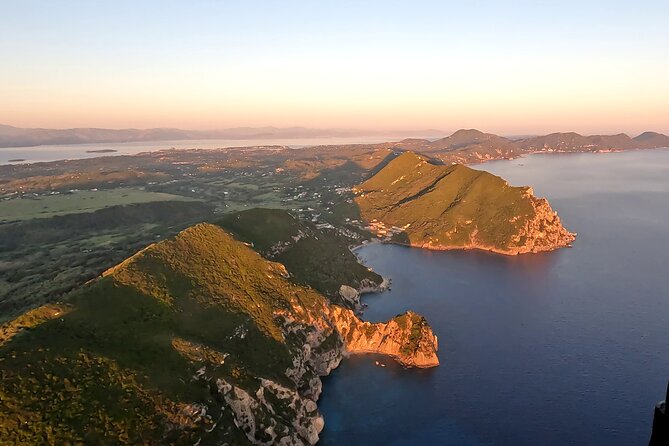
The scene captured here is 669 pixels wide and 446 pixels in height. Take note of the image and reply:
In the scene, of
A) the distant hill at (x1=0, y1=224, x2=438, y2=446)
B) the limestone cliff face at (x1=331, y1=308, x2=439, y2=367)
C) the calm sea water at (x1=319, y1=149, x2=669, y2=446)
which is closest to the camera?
the distant hill at (x1=0, y1=224, x2=438, y2=446)

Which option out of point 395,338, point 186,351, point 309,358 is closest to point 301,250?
point 395,338

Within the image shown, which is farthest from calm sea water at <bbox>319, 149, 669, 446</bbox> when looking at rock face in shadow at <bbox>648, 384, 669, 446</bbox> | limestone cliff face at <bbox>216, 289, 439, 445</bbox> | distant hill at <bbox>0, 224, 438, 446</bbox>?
rock face in shadow at <bbox>648, 384, 669, 446</bbox>

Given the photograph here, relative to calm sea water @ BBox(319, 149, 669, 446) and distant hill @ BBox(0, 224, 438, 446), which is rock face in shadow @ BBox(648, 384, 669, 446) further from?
calm sea water @ BBox(319, 149, 669, 446)

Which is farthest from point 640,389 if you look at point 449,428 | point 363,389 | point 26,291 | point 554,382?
point 26,291

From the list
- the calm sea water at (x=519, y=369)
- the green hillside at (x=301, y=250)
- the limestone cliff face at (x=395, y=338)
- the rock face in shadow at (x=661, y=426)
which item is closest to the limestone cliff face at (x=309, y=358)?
the limestone cliff face at (x=395, y=338)

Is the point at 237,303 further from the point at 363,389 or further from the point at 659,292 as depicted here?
the point at 659,292

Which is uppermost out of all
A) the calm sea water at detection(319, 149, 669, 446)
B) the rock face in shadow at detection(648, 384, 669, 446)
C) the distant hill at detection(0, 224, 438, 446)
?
the rock face in shadow at detection(648, 384, 669, 446)

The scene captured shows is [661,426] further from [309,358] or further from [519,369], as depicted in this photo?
[519,369]
